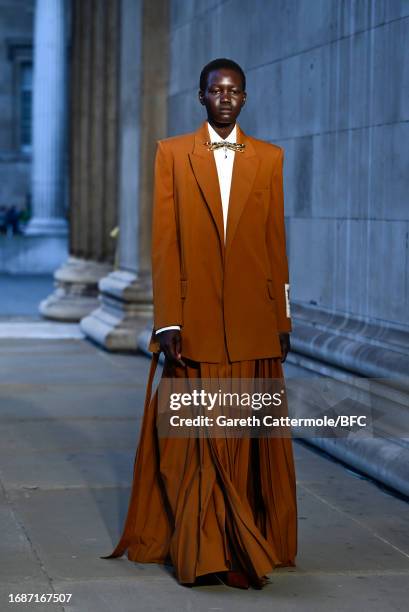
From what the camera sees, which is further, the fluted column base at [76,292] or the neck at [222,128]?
the fluted column base at [76,292]

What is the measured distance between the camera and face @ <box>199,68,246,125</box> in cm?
554

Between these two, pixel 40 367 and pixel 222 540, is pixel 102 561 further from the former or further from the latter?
pixel 40 367

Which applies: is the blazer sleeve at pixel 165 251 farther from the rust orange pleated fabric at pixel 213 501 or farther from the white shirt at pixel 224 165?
the rust orange pleated fabric at pixel 213 501

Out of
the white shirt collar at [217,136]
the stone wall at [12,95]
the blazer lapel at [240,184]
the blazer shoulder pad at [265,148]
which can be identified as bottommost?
the blazer lapel at [240,184]

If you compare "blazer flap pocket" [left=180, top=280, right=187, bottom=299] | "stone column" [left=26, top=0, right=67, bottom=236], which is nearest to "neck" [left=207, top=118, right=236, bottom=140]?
"blazer flap pocket" [left=180, top=280, right=187, bottom=299]

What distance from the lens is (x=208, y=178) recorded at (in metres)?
5.66

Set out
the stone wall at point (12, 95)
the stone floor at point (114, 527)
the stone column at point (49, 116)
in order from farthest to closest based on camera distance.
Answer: the stone wall at point (12, 95) < the stone column at point (49, 116) < the stone floor at point (114, 527)

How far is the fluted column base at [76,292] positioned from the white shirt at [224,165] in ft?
37.6

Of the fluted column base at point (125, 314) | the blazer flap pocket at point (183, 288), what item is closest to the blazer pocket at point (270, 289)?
the blazer flap pocket at point (183, 288)

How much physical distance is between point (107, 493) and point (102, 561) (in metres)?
1.38

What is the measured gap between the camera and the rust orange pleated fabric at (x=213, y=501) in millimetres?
5496

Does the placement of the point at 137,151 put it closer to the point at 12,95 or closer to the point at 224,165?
the point at 224,165

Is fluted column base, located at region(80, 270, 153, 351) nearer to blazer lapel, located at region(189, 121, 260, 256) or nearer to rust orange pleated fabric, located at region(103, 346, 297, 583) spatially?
rust orange pleated fabric, located at region(103, 346, 297, 583)

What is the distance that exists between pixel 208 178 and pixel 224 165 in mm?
98
